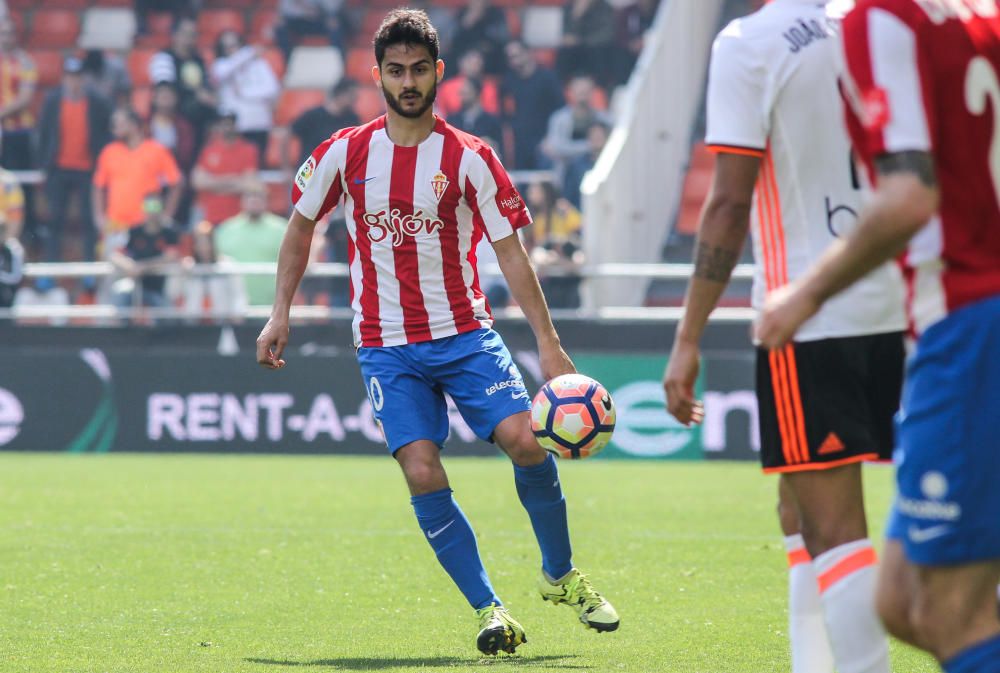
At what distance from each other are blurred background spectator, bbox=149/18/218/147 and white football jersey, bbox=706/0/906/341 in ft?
50.9

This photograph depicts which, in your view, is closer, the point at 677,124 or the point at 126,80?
the point at 677,124

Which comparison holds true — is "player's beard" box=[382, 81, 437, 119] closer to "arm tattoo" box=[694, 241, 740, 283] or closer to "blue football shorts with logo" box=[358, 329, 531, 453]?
"blue football shorts with logo" box=[358, 329, 531, 453]

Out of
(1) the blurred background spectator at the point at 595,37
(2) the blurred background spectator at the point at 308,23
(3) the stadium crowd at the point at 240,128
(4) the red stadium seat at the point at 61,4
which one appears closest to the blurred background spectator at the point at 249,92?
(3) the stadium crowd at the point at 240,128

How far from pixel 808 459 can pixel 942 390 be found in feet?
3.42

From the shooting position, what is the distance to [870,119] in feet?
10.1

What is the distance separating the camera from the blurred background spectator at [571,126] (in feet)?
58.5

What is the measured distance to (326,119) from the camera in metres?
18.5

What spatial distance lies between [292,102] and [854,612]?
17611 mm

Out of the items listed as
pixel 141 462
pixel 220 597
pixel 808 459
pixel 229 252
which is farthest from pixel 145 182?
pixel 808 459

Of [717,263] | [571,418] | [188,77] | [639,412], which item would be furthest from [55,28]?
[717,263]

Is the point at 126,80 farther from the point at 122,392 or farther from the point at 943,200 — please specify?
the point at 943,200

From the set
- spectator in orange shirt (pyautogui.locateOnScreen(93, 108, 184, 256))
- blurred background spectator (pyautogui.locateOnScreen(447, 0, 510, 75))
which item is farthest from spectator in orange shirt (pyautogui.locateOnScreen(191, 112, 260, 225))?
blurred background spectator (pyautogui.locateOnScreen(447, 0, 510, 75))

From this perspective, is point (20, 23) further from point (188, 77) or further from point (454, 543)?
point (454, 543)

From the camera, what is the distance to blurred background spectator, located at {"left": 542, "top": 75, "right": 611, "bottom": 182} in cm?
1783
